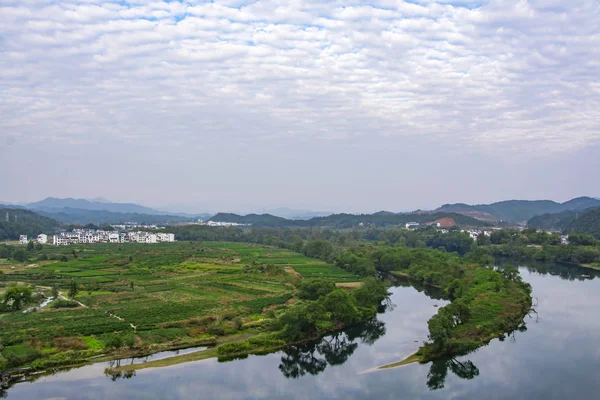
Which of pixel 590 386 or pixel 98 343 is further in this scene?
pixel 98 343

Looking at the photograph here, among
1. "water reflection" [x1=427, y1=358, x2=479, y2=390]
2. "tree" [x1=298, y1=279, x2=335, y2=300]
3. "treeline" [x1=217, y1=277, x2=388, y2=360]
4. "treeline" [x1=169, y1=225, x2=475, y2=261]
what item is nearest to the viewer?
"water reflection" [x1=427, y1=358, x2=479, y2=390]

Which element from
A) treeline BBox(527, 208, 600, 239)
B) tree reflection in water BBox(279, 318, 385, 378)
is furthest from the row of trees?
treeline BBox(527, 208, 600, 239)

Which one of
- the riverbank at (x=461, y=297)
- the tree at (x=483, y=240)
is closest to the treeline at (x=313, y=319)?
the riverbank at (x=461, y=297)

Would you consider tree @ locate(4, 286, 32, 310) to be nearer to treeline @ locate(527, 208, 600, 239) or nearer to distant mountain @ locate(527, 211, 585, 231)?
treeline @ locate(527, 208, 600, 239)

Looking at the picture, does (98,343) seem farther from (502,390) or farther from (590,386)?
(590,386)

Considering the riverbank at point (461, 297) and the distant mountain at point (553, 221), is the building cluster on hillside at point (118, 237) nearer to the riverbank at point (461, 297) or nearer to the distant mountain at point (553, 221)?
the riverbank at point (461, 297)

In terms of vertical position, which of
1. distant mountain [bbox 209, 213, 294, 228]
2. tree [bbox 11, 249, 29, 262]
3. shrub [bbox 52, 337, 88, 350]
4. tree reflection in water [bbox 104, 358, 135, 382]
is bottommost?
tree reflection in water [bbox 104, 358, 135, 382]

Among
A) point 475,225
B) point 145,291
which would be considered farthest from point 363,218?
point 145,291
